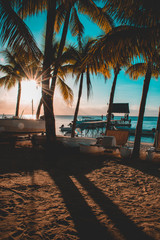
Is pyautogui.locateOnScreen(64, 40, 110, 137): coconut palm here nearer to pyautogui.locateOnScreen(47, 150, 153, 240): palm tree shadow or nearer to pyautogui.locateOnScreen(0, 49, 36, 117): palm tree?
pyautogui.locateOnScreen(47, 150, 153, 240): palm tree shadow

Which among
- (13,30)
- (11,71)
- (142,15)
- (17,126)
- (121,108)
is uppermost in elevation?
(11,71)

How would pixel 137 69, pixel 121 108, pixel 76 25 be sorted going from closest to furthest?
pixel 76 25 < pixel 137 69 < pixel 121 108

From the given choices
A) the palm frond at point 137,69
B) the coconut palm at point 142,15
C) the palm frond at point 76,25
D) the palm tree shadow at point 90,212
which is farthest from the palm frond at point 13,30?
the palm frond at point 137,69

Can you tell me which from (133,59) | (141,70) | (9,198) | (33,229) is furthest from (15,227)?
(141,70)

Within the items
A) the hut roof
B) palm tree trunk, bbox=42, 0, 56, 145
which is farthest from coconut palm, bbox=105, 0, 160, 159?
the hut roof

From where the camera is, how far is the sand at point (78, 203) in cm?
182

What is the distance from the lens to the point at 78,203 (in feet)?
8.06

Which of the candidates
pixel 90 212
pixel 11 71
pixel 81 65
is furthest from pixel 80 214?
pixel 11 71

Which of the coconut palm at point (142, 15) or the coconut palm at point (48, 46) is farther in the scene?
the coconut palm at point (48, 46)

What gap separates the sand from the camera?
182 centimetres

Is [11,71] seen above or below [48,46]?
above

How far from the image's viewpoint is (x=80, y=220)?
2021 millimetres

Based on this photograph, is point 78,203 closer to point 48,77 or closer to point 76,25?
point 48,77

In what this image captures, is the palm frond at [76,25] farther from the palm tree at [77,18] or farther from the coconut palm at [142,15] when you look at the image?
the coconut palm at [142,15]
